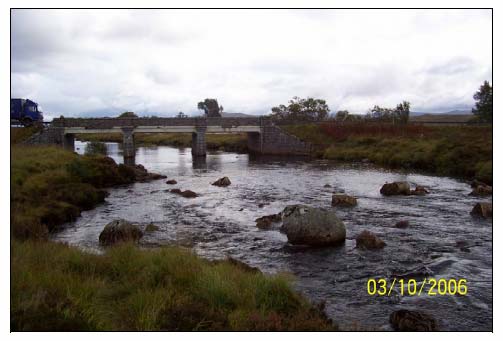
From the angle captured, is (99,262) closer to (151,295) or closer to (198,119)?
(151,295)

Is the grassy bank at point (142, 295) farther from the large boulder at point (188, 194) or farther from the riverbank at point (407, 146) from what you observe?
the riverbank at point (407, 146)

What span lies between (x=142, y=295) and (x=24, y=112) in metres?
65.6

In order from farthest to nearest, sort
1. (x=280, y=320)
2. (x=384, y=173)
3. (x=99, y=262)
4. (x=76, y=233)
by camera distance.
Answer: (x=384, y=173)
(x=76, y=233)
(x=99, y=262)
(x=280, y=320)

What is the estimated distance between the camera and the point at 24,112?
65250mm

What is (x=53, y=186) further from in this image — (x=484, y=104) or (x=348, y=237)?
(x=484, y=104)

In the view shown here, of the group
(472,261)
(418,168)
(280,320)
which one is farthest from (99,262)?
(418,168)

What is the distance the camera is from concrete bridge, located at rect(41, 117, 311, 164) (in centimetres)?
6731

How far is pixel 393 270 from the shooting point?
1461 cm

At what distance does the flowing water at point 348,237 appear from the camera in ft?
39.0

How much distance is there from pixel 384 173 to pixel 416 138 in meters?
21.0

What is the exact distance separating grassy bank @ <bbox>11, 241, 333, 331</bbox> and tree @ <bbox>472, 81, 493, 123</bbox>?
6168cm

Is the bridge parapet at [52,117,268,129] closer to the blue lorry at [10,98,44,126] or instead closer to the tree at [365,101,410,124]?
the blue lorry at [10,98,44,126]

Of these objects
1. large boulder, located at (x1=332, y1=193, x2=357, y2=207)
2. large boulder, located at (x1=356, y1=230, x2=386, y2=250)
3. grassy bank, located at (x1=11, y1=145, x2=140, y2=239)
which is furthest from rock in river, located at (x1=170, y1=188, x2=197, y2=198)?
large boulder, located at (x1=356, y1=230, x2=386, y2=250)

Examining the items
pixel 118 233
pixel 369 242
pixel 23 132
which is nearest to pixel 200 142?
pixel 23 132
